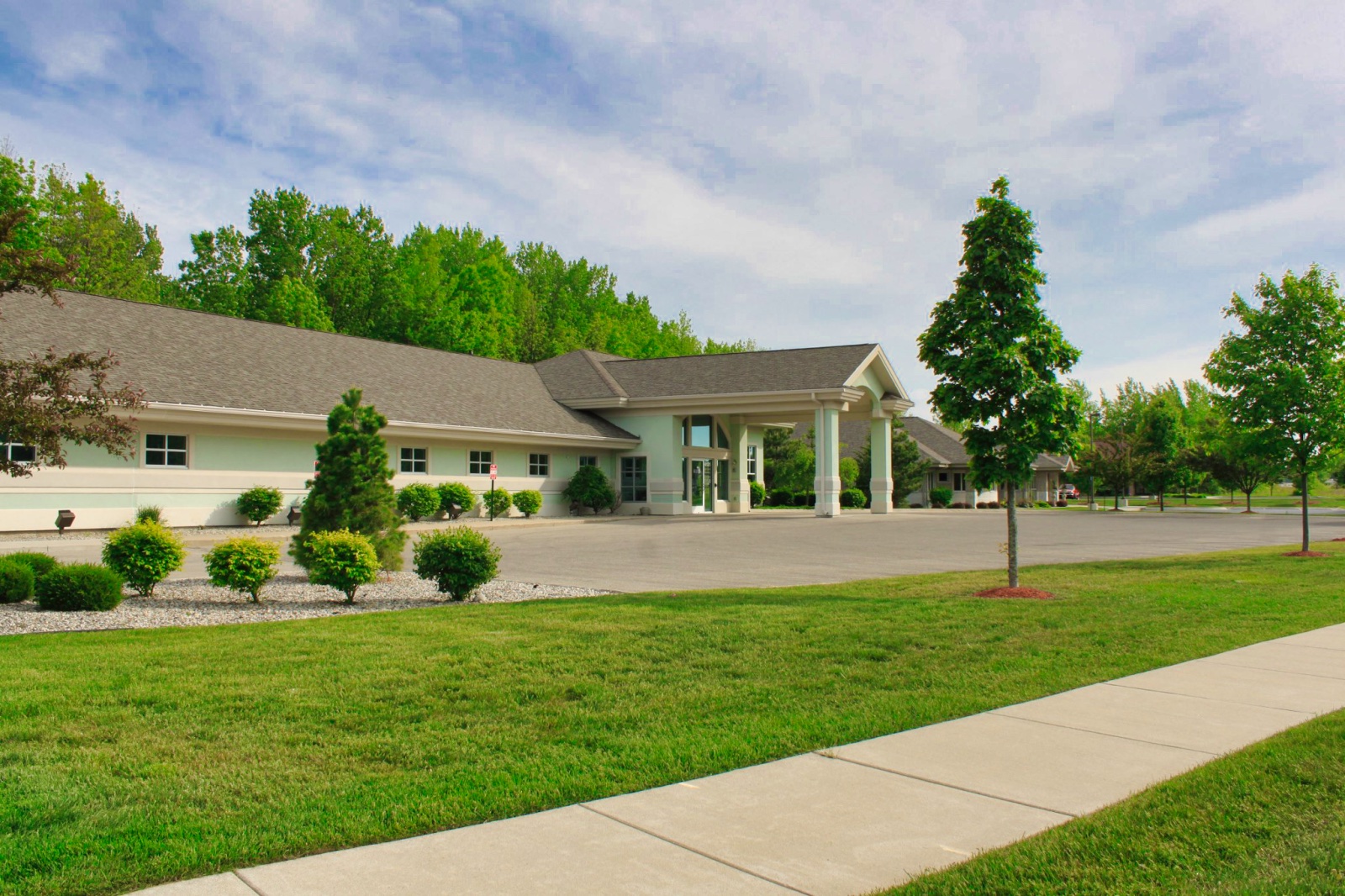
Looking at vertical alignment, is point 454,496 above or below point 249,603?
above

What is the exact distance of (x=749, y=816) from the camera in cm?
430

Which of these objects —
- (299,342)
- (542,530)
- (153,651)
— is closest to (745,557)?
(542,530)

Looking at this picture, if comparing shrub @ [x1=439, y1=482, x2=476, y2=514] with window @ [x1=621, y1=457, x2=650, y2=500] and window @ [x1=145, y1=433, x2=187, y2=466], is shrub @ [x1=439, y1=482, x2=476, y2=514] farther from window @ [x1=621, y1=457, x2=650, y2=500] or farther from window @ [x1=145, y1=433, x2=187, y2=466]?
window @ [x1=621, y1=457, x2=650, y2=500]

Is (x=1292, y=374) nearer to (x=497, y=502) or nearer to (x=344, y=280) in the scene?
(x=497, y=502)

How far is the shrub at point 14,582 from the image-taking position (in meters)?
11.0

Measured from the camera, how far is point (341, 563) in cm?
1155

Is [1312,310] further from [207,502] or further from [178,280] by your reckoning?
[178,280]

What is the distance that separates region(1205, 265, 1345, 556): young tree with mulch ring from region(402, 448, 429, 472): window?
22416 mm

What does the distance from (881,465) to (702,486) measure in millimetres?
7486

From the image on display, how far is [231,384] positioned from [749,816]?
24533mm

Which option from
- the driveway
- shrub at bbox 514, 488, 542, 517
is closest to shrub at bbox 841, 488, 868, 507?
the driveway

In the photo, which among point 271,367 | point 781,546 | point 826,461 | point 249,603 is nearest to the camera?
point 249,603

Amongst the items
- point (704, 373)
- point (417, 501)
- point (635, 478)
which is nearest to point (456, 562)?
point (417, 501)

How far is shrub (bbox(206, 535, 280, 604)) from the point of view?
11164 millimetres
